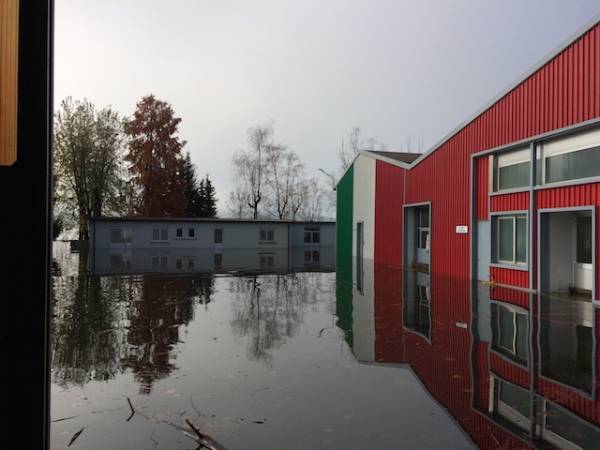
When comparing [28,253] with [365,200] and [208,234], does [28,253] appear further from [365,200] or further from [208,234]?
[208,234]

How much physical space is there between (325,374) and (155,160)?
1706 inches

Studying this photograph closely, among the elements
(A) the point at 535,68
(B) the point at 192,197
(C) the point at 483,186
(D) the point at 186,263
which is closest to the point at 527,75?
(A) the point at 535,68

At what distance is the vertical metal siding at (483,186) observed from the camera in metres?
16.5

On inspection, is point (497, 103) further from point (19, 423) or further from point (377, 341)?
point (19, 423)

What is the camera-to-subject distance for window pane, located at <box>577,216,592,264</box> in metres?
13.0

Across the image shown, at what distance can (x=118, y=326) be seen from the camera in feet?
29.6

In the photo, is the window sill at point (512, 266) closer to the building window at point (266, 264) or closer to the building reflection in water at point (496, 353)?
the building reflection in water at point (496, 353)

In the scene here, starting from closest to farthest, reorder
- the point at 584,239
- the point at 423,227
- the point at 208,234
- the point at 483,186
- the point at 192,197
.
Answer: the point at 584,239 < the point at 483,186 < the point at 423,227 < the point at 208,234 < the point at 192,197

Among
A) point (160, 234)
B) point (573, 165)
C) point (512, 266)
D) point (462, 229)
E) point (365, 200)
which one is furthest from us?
point (160, 234)

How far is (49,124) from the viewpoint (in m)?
1.80

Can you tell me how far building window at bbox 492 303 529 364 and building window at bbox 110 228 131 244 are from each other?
113ft

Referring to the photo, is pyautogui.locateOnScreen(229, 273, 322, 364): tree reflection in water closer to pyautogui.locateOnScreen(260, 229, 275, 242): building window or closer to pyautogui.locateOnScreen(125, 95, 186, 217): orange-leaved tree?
pyautogui.locateOnScreen(260, 229, 275, 242): building window

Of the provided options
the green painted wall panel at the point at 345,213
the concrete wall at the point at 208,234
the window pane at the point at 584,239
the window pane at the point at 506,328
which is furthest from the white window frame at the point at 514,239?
the concrete wall at the point at 208,234

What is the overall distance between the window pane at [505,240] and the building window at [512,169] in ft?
4.07
